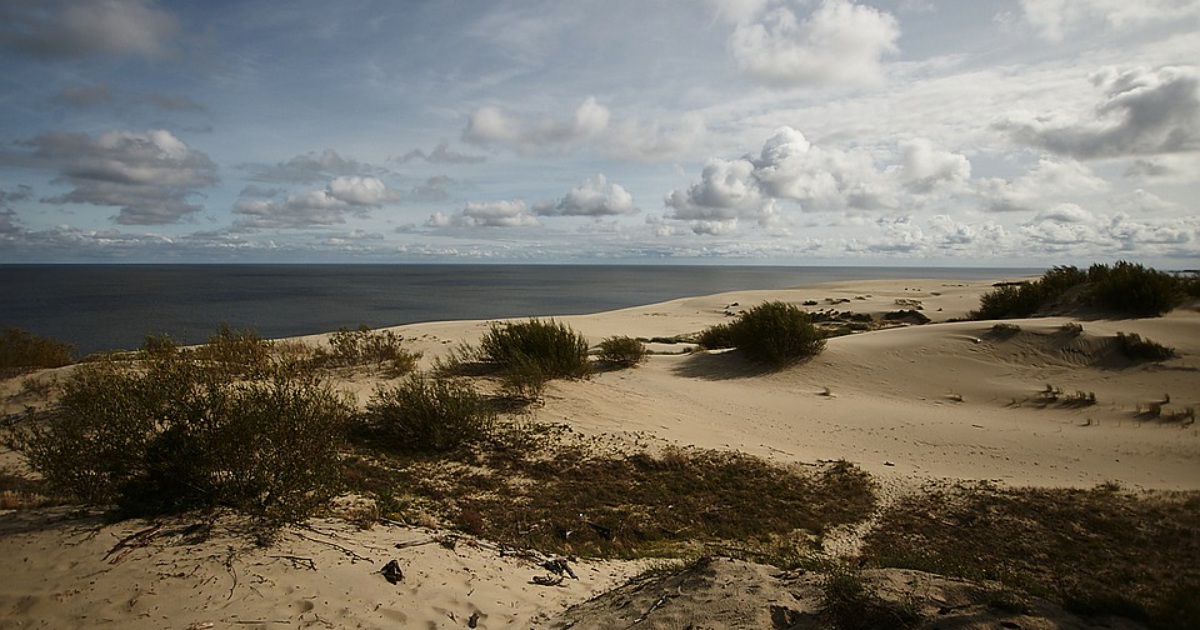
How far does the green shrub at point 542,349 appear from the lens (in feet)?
39.8

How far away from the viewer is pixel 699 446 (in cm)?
917

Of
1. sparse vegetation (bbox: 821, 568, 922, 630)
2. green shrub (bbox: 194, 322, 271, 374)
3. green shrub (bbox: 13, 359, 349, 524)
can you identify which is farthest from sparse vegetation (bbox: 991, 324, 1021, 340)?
green shrub (bbox: 194, 322, 271, 374)

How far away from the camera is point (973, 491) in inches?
290

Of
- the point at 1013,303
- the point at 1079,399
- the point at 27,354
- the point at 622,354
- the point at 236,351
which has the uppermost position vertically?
the point at 1013,303

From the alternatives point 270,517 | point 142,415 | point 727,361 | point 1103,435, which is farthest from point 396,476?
point 1103,435

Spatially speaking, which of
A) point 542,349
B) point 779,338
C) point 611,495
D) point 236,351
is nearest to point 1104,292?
point 779,338

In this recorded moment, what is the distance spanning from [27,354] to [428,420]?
38.1 ft

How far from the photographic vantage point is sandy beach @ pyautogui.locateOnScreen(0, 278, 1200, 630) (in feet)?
13.3

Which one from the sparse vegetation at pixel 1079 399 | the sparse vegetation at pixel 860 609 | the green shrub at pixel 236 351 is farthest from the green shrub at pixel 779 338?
the sparse vegetation at pixel 860 609

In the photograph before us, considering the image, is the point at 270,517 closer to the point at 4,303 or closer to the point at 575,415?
the point at 575,415

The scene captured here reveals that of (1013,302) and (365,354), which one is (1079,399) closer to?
(1013,302)

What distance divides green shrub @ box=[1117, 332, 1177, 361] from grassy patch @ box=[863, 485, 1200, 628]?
7507mm

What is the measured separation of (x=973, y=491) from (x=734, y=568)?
4796mm

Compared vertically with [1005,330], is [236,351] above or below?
below
